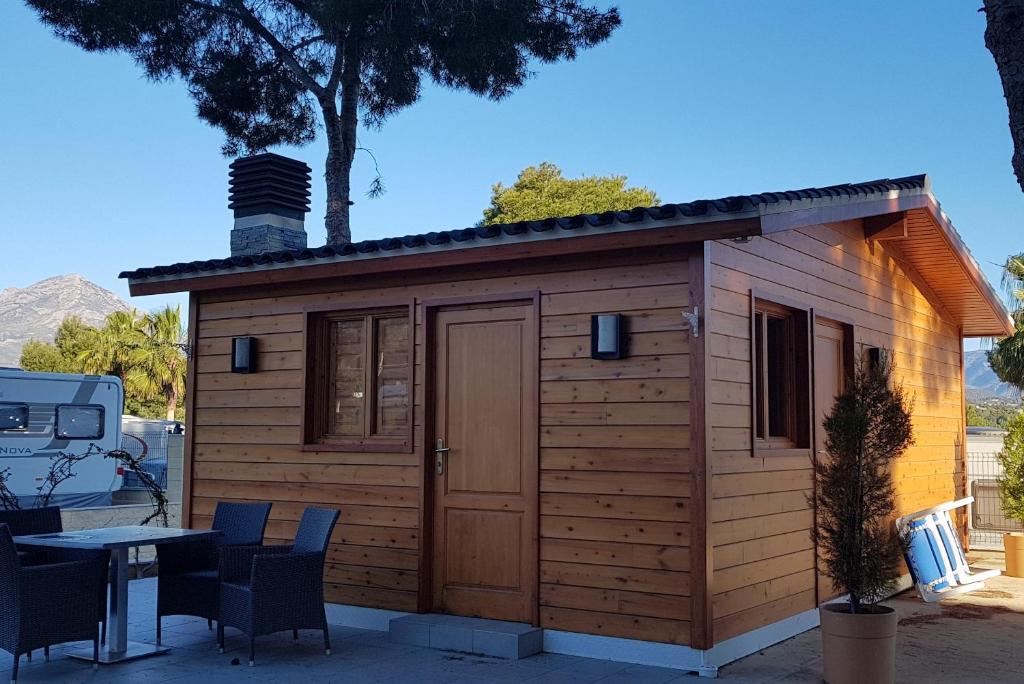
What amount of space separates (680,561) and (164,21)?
36.8 feet

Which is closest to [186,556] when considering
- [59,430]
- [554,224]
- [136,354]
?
[554,224]

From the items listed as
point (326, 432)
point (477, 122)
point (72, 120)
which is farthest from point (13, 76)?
point (326, 432)

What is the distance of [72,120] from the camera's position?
54719 millimetres

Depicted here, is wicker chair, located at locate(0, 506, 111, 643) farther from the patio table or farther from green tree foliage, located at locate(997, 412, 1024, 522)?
green tree foliage, located at locate(997, 412, 1024, 522)

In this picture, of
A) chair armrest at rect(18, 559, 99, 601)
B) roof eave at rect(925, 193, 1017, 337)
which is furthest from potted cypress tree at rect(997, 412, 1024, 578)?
chair armrest at rect(18, 559, 99, 601)

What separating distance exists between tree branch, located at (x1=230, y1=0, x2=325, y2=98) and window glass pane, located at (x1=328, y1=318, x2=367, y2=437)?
781 cm

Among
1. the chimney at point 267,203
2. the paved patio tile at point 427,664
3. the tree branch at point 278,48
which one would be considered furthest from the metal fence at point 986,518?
the tree branch at point 278,48

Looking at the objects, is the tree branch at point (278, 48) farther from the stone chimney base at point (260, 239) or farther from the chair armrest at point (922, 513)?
the chair armrest at point (922, 513)

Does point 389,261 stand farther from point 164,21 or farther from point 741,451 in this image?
point 164,21

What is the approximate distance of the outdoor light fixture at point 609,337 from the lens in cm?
612

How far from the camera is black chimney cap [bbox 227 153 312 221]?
9.03 m

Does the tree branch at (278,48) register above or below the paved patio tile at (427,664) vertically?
above

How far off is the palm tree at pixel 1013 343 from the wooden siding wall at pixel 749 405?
8704mm

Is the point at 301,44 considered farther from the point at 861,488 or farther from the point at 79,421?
the point at 861,488
